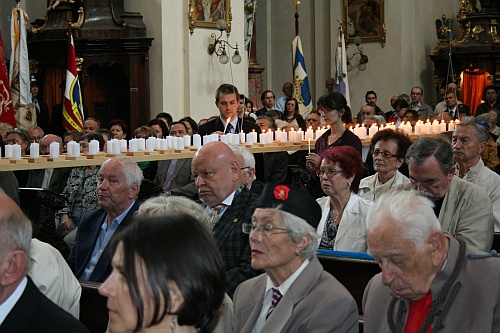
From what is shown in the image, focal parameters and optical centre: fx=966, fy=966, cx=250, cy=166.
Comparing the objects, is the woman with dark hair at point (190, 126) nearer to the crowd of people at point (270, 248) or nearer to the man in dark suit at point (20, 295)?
the crowd of people at point (270, 248)

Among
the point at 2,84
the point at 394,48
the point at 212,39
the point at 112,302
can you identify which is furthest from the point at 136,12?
the point at 112,302

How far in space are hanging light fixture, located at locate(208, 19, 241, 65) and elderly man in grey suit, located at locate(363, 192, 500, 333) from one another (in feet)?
38.2

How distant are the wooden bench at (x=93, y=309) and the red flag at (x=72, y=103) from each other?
25.4 feet

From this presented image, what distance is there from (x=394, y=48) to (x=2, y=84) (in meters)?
12.0

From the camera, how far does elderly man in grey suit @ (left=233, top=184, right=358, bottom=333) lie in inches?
148

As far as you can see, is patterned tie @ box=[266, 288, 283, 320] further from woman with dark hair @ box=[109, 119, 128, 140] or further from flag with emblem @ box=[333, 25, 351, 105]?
flag with emblem @ box=[333, 25, 351, 105]

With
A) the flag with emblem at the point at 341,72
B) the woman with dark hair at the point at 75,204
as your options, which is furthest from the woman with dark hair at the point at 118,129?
the flag with emblem at the point at 341,72

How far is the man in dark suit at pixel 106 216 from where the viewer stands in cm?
588

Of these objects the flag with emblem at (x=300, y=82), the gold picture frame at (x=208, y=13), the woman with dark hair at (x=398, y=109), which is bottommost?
the woman with dark hair at (x=398, y=109)

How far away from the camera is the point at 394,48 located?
2184cm

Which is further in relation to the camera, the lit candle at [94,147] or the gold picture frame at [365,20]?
the gold picture frame at [365,20]

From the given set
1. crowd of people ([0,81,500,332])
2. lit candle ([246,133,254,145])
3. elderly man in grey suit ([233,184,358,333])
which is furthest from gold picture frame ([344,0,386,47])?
elderly man in grey suit ([233,184,358,333])

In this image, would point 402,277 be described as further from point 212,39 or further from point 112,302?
point 212,39

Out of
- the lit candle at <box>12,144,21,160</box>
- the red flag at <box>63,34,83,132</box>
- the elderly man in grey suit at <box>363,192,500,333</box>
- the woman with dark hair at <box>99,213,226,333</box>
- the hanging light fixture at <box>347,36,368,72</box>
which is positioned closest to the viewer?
the woman with dark hair at <box>99,213,226,333</box>
